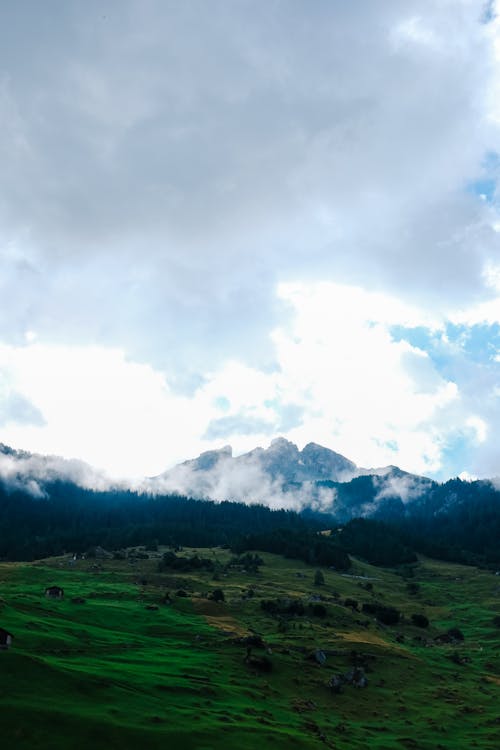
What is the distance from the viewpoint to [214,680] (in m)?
61.2

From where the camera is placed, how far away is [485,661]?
9569cm

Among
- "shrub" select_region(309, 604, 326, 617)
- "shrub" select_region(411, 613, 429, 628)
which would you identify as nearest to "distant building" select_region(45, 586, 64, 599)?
"shrub" select_region(309, 604, 326, 617)

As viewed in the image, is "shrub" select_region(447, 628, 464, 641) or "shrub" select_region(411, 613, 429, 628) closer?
"shrub" select_region(447, 628, 464, 641)

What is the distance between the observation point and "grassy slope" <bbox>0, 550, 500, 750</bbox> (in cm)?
4112

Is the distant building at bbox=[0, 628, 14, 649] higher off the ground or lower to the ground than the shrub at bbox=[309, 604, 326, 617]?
higher

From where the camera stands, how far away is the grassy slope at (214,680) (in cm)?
4112

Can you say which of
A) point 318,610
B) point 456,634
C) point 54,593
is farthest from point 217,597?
point 456,634

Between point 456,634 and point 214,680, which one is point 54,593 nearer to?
point 214,680

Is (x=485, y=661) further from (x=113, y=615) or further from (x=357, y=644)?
(x=113, y=615)

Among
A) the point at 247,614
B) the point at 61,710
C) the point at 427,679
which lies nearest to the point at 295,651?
the point at 427,679

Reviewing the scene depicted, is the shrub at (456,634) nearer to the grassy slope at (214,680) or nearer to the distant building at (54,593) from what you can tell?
the grassy slope at (214,680)

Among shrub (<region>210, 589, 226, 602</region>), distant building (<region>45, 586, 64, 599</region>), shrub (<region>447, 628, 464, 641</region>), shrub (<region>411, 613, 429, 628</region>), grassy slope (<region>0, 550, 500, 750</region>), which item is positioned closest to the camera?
grassy slope (<region>0, 550, 500, 750</region>)

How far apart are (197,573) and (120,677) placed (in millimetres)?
122333

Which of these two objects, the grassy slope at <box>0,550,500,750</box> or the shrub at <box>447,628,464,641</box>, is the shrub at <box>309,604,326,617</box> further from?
the shrub at <box>447,628,464,641</box>
